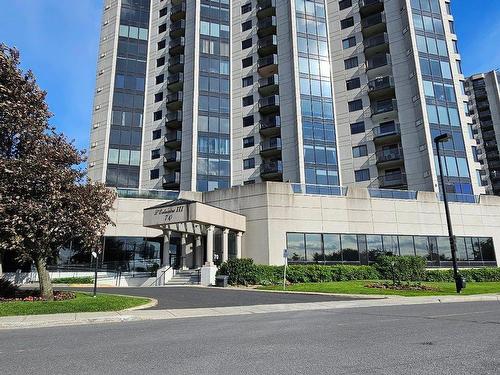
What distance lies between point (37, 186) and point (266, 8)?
49254 mm

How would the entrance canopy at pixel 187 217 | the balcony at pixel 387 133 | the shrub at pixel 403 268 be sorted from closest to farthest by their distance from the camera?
1. the entrance canopy at pixel 187 217
2. the shrub at pixel 403 268
3. the balcony at pixel 387 133

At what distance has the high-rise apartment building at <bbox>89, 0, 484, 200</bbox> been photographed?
47469 millimetres

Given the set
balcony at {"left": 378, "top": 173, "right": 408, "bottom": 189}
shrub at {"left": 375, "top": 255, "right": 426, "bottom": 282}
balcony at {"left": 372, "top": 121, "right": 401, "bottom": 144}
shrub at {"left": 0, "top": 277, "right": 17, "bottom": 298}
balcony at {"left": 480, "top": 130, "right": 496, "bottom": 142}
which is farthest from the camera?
balcony at {"left": 480, "top": 130, "right": 496, "bottom": 142}

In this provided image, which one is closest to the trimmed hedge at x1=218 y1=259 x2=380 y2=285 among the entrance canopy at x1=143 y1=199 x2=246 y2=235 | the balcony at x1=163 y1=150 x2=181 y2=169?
the entrance canopy at x1=143 y1=199 x2=246 y2=235

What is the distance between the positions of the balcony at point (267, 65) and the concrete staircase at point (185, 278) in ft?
110

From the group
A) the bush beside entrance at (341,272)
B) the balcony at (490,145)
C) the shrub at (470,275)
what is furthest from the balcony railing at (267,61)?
the balcony at (490,145)

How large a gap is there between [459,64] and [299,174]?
25.0 metres

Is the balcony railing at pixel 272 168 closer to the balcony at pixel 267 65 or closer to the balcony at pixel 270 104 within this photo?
the balcony at pixel 270 104

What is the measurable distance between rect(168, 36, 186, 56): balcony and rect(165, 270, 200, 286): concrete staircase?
3849 cm

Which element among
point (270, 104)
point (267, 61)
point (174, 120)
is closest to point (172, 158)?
point (174, 120)

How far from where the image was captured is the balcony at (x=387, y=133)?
47.8 metres

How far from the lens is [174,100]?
55.5 meters

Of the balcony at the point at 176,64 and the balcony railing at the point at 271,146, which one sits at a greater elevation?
the balcony at the point at 176,64

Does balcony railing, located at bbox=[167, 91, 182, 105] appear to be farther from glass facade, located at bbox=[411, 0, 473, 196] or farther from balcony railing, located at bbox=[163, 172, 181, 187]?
glass facade, located at bbox=[411, 0, 473, 196]
